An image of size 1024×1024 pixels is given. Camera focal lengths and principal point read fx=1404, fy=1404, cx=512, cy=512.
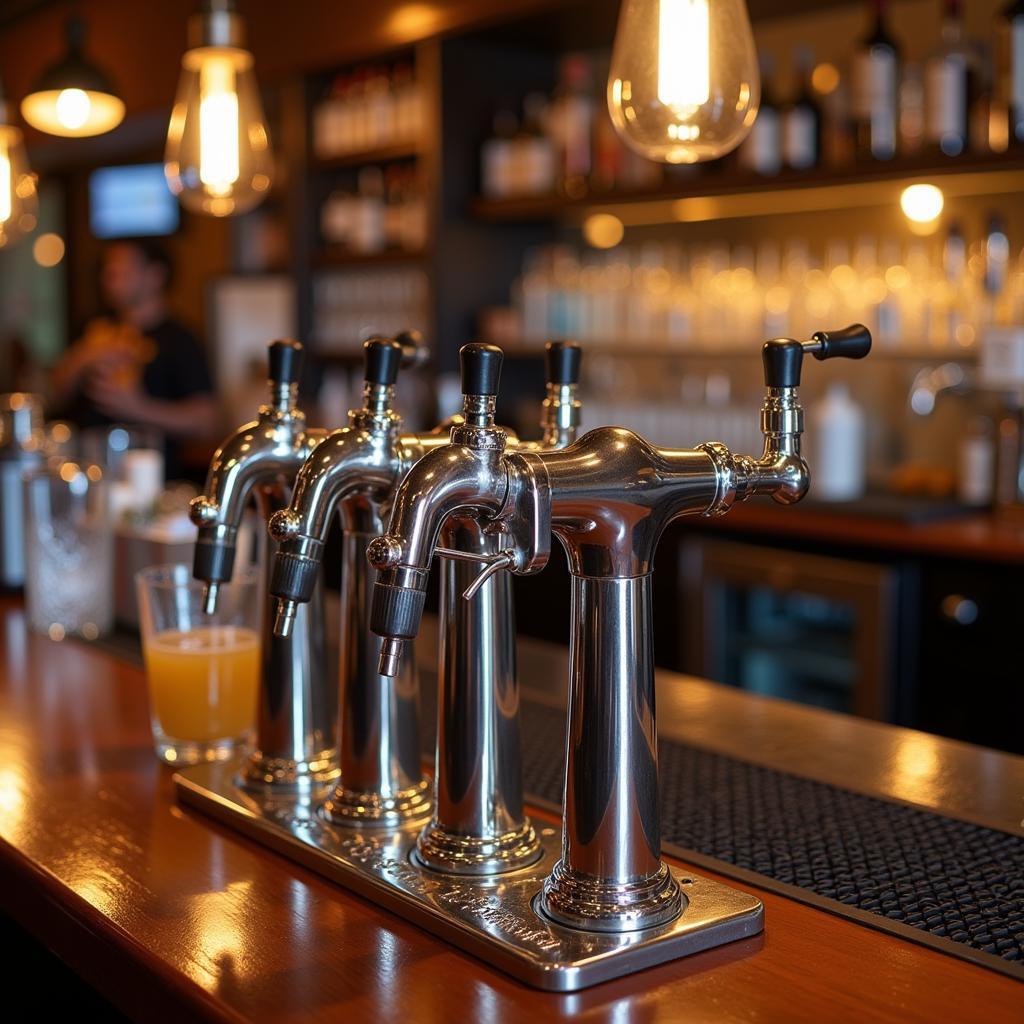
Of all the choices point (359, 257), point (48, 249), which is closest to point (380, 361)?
point (359, 257)

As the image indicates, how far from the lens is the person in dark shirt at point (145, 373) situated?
499cm

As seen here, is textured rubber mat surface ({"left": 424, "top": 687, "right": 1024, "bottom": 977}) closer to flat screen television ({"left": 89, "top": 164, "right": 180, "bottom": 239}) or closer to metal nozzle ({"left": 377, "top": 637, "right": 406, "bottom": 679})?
metal nozzle ({"left": 377, "top": 637, "right": 406, "bottom": 679})

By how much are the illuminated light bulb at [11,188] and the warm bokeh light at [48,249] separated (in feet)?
19.5

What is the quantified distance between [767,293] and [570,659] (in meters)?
2.89

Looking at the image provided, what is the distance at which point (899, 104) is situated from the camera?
3230 millimetres

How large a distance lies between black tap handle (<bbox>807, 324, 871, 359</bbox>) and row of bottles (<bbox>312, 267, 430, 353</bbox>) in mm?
3367

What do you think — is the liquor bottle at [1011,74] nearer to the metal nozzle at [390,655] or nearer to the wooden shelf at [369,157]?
the wooden shelf at [369,157]

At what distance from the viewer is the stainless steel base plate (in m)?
0.82

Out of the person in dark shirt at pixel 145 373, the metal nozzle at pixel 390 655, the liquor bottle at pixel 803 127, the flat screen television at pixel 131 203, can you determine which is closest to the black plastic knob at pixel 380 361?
the metal nozzle at pixel 390 655

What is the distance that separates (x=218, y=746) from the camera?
1311 mm

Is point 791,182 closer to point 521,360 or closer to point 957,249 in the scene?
point 957,249

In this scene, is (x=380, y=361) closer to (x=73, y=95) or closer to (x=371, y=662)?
(x=371, y=662)

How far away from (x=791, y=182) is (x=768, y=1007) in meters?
2.79

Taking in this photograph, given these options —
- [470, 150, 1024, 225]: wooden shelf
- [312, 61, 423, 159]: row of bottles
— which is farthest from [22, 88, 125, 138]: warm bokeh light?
[312, 61, 423, 159]: row of bottles
